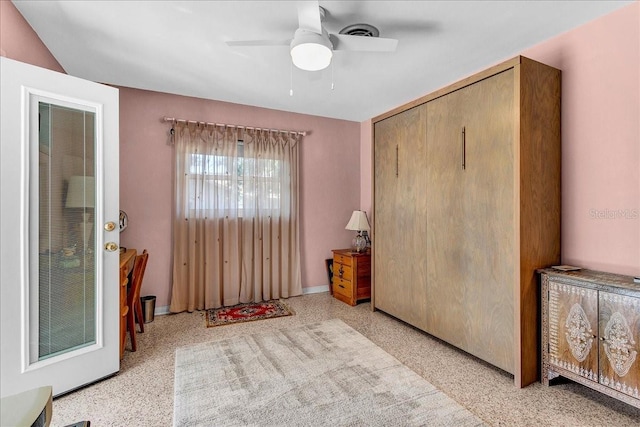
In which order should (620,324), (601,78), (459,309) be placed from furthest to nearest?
1. (459,309)
2. (601,78)
3. (620,324)

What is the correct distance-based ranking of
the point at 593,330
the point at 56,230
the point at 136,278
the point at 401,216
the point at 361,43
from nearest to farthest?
the point at 593,330, the point at 56,230, the point at 361,43, the point at 136,278, the point at 401,216

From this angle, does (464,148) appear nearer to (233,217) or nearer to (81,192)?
(233,217)

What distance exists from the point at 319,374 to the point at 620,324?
6.15 ft

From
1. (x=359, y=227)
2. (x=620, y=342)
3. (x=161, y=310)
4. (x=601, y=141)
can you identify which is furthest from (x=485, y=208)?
(x=161, y=310)

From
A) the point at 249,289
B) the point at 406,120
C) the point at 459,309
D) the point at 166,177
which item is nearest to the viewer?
the point at 459,309

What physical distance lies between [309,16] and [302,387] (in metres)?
2.37

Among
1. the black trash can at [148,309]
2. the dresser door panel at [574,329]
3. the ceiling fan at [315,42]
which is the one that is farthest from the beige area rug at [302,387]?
the ceiling fan at [315,42]

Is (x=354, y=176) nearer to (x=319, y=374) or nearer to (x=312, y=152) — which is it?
(x=312, y=152)

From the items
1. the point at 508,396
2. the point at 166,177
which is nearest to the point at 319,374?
the point at 508,396

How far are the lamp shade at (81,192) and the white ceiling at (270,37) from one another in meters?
1.13

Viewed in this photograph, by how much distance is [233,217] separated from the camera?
157 inches

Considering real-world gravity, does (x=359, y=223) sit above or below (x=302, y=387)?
above

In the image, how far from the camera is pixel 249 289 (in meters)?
4.10

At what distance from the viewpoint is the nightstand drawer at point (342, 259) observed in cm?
408
